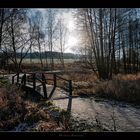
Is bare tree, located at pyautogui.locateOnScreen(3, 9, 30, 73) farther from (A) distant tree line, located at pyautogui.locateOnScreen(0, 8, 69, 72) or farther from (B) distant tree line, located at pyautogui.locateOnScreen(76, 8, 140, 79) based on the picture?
(B) distant tree line, located at pyautogui.locateOnScreen(76, 8, 140, 79)

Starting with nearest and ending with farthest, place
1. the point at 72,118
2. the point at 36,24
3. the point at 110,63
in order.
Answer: the point at 36,24, the point at 72,118, the point at 110,63

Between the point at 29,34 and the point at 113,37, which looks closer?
the point at 29,34

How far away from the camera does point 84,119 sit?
4.96 metres

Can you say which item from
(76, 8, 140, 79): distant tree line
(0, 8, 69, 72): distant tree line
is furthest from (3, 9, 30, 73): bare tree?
(76, 8, 140, 79): distant tree line

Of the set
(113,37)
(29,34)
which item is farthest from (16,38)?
(113,37)

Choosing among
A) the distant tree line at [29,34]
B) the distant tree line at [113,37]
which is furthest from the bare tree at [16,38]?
the distant tree line at [113,37]

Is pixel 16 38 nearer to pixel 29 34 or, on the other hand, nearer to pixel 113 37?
pixel 29 34

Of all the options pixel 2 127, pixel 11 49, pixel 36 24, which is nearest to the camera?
pixel 36 24

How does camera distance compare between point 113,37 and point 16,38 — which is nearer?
point 16,38

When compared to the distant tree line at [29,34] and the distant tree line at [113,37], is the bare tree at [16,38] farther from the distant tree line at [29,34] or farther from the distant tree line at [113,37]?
the distant tree line at [113,37]
